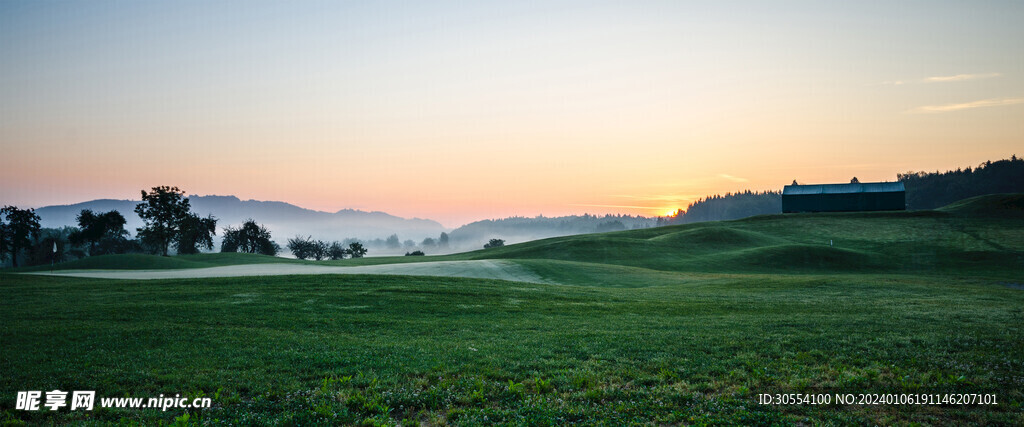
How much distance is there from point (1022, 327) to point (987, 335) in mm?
3385

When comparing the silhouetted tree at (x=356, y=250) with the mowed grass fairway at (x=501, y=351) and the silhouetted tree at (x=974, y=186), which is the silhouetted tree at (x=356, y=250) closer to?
the mowed grass fairway at (x=501, y=351)

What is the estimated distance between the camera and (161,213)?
291 feet

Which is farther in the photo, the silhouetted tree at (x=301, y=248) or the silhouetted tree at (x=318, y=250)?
the silhouetted tree at (x=318, y=250)

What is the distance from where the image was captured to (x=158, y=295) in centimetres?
2805

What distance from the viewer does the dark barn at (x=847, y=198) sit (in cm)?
11000

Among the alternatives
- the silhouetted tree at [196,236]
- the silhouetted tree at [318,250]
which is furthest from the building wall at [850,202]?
the silhouetted tree at [196,236]

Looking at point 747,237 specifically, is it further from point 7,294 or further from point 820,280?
point 7,294

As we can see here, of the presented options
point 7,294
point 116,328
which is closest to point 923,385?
point 116,328

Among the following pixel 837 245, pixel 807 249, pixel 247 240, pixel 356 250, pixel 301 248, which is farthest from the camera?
pixel 301 248

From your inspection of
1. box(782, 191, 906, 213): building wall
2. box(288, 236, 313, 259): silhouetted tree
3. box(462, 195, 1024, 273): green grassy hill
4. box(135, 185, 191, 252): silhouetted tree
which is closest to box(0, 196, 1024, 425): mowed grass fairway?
box(462, 195, 1024, 273): green grassy hill

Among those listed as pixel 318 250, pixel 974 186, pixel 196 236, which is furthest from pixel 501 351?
pixel 974 186

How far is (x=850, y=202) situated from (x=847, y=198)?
114 centimetres

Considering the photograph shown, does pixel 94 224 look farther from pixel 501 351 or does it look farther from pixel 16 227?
pixel 501 351

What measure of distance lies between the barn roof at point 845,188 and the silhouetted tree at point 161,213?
138 m
